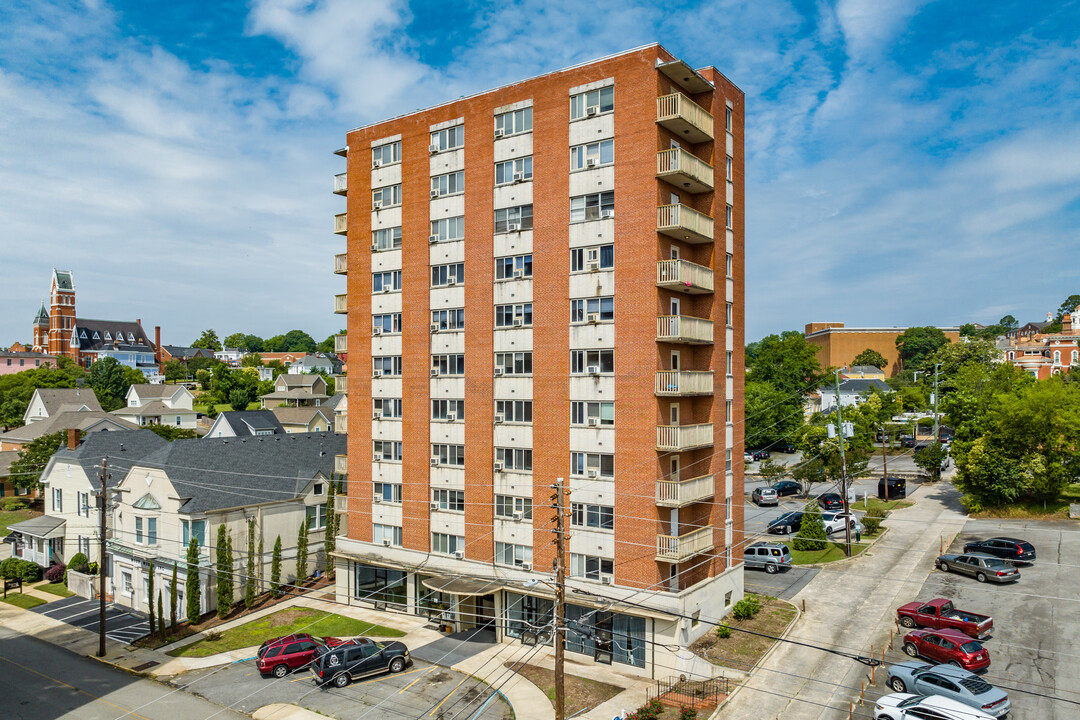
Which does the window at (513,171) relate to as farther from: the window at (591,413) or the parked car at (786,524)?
the parked car at (786,524)

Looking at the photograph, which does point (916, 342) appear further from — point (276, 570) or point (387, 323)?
point (276, 570)

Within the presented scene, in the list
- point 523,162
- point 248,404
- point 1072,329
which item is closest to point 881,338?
point 1072,329

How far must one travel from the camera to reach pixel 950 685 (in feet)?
83.3

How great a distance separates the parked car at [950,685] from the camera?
24328 millimetres

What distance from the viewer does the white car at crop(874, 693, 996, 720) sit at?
23.1 meters

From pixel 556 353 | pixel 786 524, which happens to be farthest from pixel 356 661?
pixel 786 524

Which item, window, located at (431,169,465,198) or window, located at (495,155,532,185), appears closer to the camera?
window, located at (495,155,532,185)

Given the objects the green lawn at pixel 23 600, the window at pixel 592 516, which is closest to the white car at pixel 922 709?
the window at pixel 592 516

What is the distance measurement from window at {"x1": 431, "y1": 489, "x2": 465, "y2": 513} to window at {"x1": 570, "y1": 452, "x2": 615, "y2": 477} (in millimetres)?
7539

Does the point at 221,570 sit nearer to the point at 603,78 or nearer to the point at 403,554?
the point at 403,554

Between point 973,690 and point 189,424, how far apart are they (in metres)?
117

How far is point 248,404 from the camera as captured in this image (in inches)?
5433

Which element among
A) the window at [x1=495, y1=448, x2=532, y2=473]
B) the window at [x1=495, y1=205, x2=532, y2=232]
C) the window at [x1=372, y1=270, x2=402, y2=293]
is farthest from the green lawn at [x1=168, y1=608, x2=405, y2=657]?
the window at [x1=495, y1=205, x2=532, y2=232]

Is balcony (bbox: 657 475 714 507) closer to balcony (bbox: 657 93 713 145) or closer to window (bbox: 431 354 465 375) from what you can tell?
window (bbox: 431 354 465 375)
